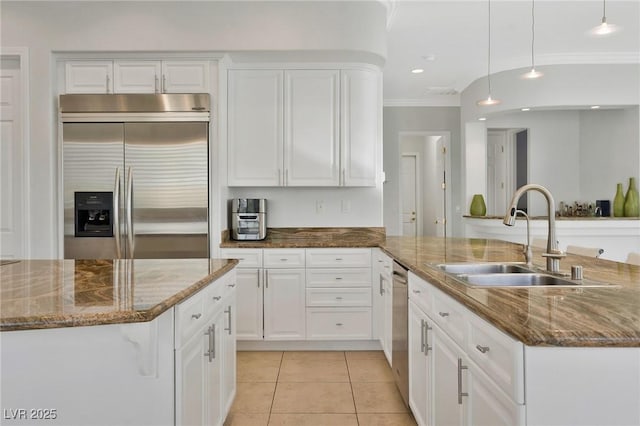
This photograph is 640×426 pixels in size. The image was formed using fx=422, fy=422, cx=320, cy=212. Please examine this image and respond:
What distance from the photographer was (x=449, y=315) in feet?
5.30

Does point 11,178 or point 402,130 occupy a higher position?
point 402,130

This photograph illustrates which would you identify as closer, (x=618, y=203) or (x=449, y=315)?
(x=449, y=315)

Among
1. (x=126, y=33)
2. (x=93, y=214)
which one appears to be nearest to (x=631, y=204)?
(x=126, y=33)

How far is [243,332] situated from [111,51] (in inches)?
101

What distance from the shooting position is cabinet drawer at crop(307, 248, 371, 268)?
3.57 metres

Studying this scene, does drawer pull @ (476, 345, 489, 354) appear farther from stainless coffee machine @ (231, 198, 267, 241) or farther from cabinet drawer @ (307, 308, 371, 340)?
stainless coffee machine @ (231, 198, 267, 241)

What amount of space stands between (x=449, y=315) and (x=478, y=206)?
15.4ft

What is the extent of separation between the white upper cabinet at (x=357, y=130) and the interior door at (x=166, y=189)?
4.03 ft

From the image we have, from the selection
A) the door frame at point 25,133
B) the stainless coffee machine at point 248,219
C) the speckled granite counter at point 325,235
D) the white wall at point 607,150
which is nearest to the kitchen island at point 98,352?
the stainless coffee machine at point 248,219

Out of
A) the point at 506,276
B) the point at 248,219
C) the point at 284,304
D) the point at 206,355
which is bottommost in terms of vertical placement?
the point at 284,304

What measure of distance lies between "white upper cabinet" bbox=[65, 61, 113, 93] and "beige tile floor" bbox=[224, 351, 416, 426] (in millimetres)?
2542

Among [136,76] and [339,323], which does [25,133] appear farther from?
[339,323]

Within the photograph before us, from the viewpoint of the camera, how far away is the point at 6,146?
11.5ft

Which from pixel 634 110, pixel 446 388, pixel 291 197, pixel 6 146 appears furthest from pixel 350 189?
pixel 634 110
